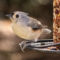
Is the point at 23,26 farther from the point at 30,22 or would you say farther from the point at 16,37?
the point at 16,37

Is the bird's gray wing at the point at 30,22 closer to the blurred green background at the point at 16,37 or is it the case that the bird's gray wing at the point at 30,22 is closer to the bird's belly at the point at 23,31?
the bird's belly at the point at 23,31

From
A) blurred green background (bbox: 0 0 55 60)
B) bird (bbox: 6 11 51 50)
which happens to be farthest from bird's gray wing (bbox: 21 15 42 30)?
blurred green background (bbox: 0 0 55 60)

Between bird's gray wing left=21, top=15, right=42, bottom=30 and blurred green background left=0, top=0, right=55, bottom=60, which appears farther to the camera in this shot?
blurred green background left=0, top=0, right=55, bottom=60

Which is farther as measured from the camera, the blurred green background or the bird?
the blurred green background

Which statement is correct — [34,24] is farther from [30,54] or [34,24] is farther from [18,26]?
[30,54]

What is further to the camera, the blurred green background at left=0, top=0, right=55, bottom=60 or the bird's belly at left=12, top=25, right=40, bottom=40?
the blurred green background at left=0, top=0, right=55, bottom=60

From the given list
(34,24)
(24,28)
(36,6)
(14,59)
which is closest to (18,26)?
(24,28)

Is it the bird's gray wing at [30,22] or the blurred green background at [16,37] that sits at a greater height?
the bird's gray wing at [30,22]

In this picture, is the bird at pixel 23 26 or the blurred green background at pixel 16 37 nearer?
the bird at pixel 23 26

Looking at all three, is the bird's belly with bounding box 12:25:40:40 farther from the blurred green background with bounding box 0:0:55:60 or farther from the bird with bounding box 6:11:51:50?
the blurred green background with bounding box 0:0:55:60

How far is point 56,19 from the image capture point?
1.81 m

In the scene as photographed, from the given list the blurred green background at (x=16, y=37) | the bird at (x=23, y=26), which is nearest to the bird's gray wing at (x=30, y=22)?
the bird at (x=23, y=26)

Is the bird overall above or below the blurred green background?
above

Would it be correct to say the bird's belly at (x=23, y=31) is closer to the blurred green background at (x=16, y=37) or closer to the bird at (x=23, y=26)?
the bird at (x=23, y=26)
